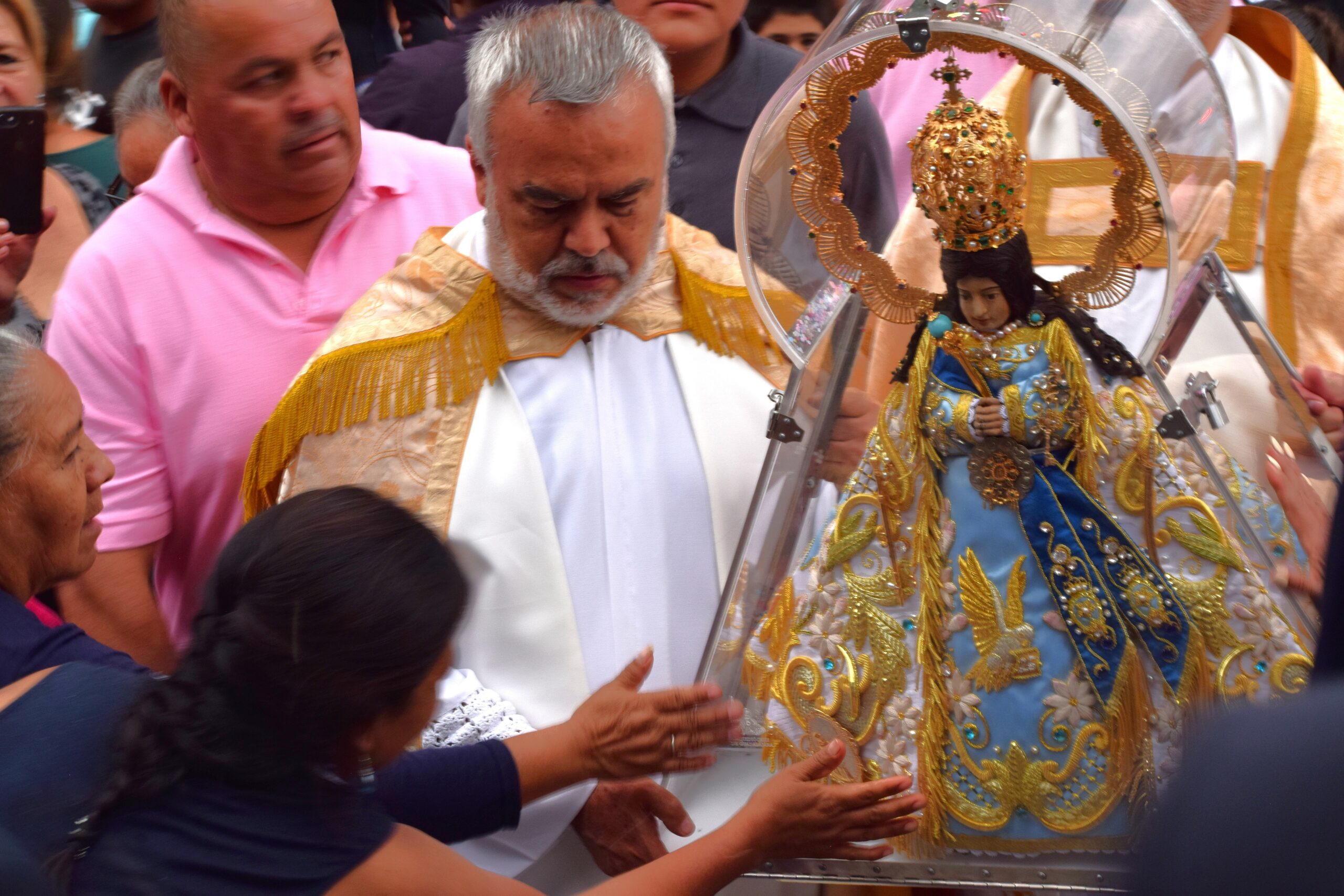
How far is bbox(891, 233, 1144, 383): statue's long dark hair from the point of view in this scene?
2.22 m

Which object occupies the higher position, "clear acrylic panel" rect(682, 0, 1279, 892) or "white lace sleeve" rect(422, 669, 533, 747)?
"clear acrylic panel" rect(682, 0, 1279, 892)

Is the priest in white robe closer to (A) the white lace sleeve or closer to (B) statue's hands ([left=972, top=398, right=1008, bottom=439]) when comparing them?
(A) the white lace sleeve

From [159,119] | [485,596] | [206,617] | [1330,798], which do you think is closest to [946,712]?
[485,596]

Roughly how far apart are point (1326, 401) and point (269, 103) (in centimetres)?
205

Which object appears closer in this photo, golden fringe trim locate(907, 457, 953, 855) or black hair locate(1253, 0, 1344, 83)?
golden fringe trim locate(907, 457, 953, 855)

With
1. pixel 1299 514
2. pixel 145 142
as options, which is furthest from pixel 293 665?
pixel 145 142

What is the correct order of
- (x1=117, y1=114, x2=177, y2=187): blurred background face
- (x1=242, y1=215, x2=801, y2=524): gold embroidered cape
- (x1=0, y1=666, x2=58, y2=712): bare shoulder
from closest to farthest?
(x1=0, y1=666, x2=58, y2=712): bare shoulder
(x1=242, y1=215, x2=801, y2=524): gold embroidered cape
(x1=117, y1=114, x2=177, y2=187): blurred background face

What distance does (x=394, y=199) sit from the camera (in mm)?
3209

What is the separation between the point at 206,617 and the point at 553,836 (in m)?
0.90

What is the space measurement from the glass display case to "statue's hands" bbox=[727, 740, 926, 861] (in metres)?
0.12

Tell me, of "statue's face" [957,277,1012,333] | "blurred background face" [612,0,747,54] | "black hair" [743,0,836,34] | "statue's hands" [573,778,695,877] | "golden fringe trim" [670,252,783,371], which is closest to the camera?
"statue's face" [957,277,1012,333]

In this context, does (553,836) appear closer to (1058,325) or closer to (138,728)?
(138,728)

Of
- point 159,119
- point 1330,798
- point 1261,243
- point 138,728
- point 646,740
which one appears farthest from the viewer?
Result: point 159,119

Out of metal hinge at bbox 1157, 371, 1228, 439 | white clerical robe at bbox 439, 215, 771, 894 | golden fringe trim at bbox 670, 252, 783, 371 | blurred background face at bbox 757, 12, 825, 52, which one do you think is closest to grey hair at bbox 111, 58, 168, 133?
white clerical robe at bbox 439, 215, 771, 894
